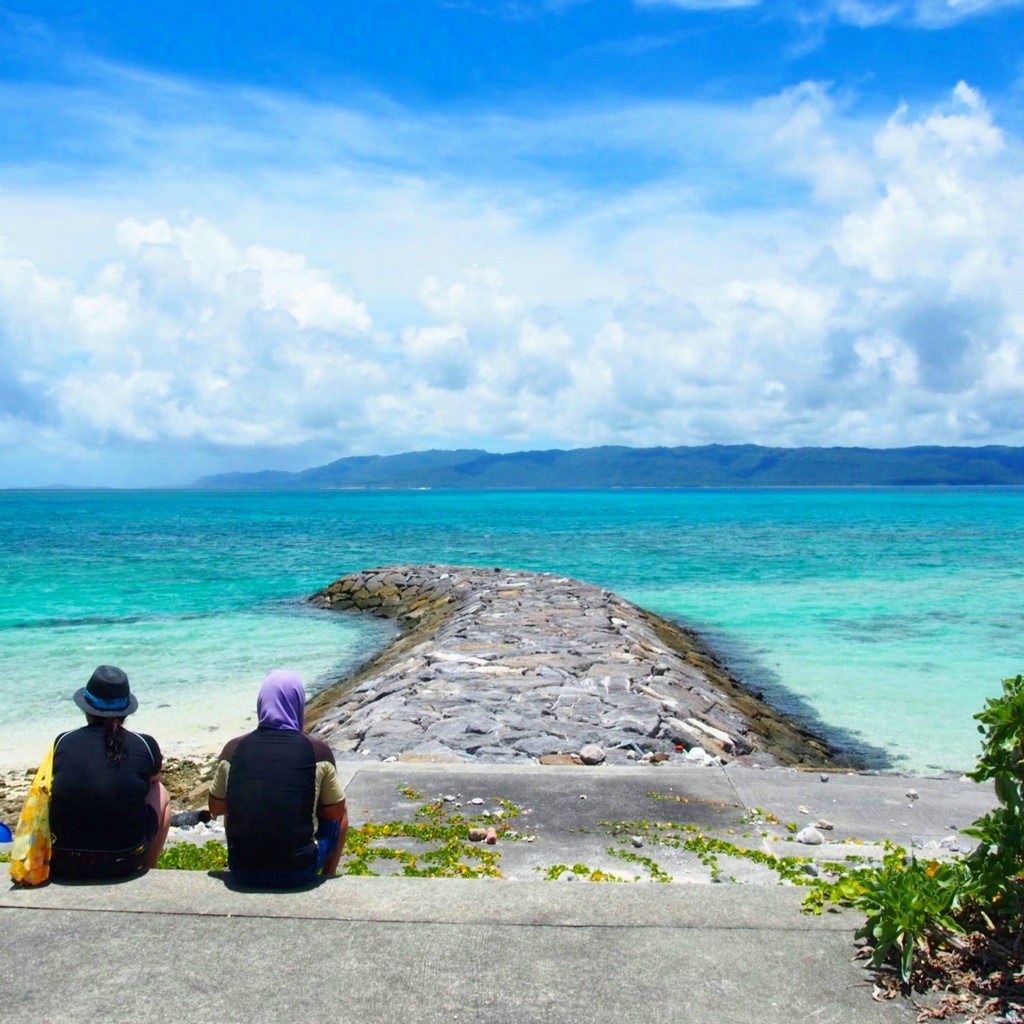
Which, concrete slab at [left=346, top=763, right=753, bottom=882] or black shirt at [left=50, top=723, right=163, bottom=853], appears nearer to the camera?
black shirt at [left=50, top=723, right=163, bottom=853]

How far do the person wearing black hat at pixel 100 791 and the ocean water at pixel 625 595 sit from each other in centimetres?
762

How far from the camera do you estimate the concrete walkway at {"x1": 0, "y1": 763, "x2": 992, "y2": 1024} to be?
12.3ft

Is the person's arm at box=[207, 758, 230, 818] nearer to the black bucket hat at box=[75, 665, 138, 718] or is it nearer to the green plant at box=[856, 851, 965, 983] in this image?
the black bucket hat at box=[75, 665, 138, 718]

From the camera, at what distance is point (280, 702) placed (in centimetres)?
492

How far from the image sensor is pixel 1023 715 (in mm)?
3748

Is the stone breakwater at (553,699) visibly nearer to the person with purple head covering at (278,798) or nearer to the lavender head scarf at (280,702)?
the person with purple head covering at (278,798)

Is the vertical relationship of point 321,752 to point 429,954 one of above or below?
above

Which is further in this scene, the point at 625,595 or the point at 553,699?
A: the point at 625,595

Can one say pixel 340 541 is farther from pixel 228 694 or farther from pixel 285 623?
pixel 228 694

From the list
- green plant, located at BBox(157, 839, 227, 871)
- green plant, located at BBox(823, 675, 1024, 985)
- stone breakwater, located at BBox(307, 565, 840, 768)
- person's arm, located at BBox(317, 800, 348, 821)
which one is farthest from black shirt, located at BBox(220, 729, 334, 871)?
stone breakwater, located at BBox(307, 565, 840, 768)

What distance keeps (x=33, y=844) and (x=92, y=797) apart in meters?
0.34

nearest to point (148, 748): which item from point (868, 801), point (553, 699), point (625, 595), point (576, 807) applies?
point (576, 807)

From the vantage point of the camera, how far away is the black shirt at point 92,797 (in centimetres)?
478

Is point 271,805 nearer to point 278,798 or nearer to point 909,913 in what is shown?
point 278,798
